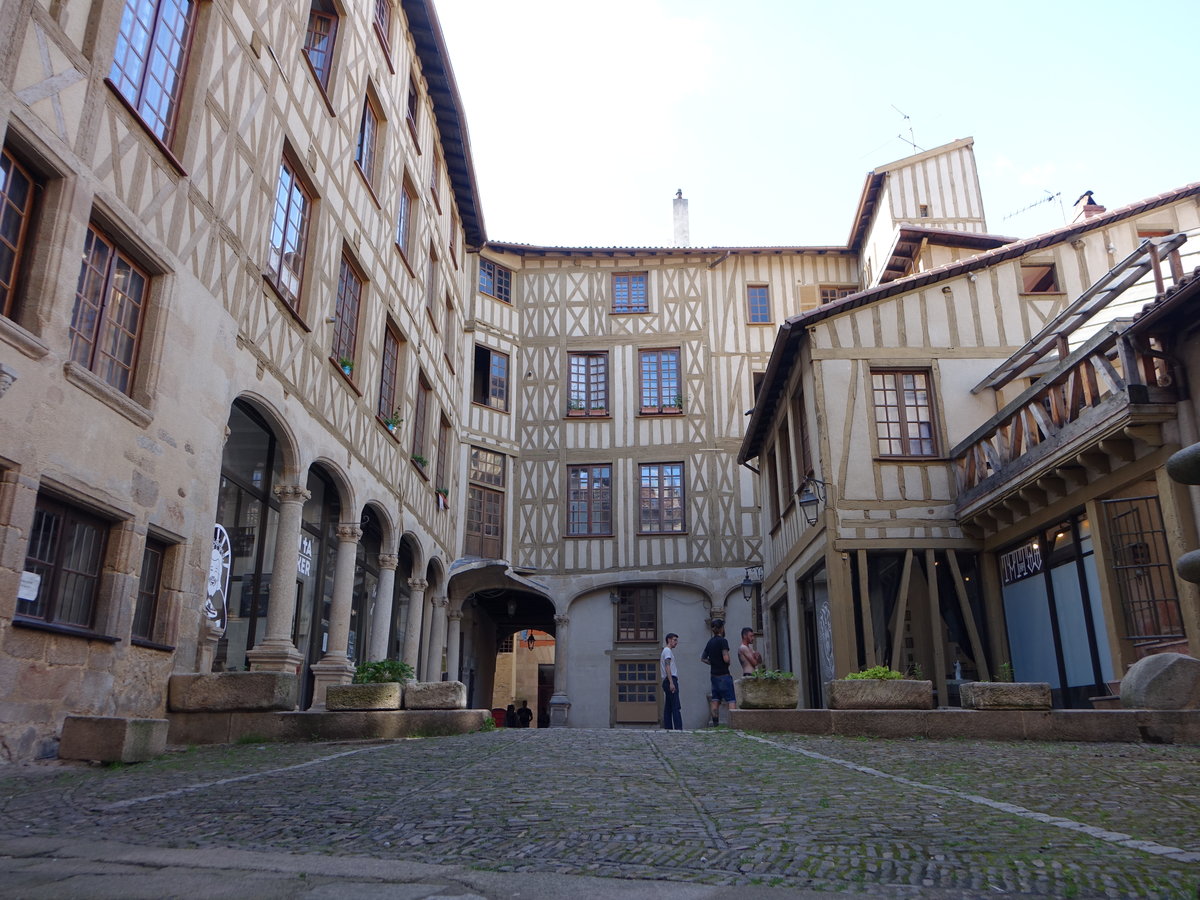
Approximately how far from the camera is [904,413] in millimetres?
13641

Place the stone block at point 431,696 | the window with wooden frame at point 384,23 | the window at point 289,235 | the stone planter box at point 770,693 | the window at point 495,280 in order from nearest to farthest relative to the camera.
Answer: the stone block at point 431,696 < the stone planter box at point 770,693 < the window at point 289,235 < the window with wooden frame at point 384,23 < the window at point 495,280

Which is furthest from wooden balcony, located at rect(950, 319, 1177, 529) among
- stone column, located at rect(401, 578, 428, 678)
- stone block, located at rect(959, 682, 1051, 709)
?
stone column, located at rect(401, 578, 428, 678)

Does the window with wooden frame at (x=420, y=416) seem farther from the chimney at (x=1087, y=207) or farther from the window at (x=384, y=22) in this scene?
the chimney at (x=1087, y=207)

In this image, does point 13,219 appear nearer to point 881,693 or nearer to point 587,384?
point 881,693

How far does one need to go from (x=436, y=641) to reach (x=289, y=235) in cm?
933

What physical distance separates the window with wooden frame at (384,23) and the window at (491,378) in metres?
7.88

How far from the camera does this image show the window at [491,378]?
21.7 m

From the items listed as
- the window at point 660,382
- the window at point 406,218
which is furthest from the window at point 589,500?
the window at point 406,218

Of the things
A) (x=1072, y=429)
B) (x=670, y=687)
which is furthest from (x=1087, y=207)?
(x=670, y=687)

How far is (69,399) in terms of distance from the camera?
670cm

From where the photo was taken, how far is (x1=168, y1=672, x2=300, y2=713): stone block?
25.9ft

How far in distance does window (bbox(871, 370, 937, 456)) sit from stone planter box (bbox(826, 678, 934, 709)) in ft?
16.8

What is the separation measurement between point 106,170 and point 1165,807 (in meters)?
7.62

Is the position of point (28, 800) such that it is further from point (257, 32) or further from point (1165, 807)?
point (257, 32)
